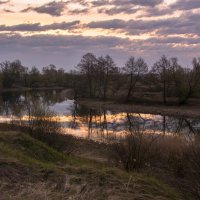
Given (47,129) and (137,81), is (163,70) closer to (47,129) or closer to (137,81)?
(137,81)

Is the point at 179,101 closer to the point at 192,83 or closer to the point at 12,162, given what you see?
the point at 192,83

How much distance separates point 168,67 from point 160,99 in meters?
6.05

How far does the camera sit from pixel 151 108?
64438 mm

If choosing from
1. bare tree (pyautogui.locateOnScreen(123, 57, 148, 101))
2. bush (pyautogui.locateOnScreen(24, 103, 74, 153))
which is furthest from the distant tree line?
bush (pyautogui.locateOnScreen(24, 103, 74, 153))

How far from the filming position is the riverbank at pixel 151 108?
57731 millimetres

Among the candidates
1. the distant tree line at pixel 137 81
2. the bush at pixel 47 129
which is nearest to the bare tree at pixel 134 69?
the distant tree line at pixel 137 81

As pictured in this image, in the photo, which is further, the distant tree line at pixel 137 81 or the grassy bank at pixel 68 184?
the distant tree line at pixel 137 81

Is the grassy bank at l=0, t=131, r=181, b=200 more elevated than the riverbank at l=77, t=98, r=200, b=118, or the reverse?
the grassy bank at l=0, t=131, r=181, b=200

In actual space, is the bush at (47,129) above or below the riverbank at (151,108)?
above

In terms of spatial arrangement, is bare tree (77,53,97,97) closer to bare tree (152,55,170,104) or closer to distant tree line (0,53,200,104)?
distant tree line (0,53,200,104)

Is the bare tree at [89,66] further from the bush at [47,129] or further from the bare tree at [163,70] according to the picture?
the bush at [47,129]

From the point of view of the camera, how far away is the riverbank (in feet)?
189

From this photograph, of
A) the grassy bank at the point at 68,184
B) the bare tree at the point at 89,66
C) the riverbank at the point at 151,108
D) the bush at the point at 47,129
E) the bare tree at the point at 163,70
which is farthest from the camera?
the bare tree at the point at 89,66

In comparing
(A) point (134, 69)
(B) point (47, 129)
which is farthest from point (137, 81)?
(B) point (47, 129)
